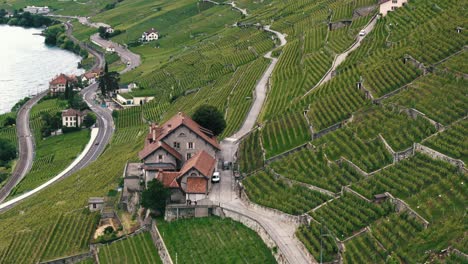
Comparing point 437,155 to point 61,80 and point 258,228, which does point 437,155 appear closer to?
point 258,228

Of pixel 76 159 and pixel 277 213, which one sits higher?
pixel 277 213

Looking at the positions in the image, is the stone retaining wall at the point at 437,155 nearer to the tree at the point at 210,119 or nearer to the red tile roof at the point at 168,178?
the red tile roof at the point at 168,178

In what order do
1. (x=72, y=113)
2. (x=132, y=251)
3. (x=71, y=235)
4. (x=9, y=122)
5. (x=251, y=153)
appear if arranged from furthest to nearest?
1. (x=9, y=122)
2. (x=72, y=113)
3. (x=251, y=153)
4. (x=71, y=235)
5. (x=132, y=251)

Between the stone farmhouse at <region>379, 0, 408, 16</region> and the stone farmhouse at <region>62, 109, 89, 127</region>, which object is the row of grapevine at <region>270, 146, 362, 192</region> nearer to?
the stone farmhouse at <region>379, 0, 408, 16</region>

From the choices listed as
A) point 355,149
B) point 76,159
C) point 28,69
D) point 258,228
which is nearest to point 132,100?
point 76,159

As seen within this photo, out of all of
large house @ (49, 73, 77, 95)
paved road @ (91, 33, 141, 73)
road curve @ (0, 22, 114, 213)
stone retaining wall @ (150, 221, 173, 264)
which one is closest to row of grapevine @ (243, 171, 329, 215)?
stone retaining wall @ (150, 221, 173, 264)

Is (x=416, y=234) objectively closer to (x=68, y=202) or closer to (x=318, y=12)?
(x=68, y=202)
